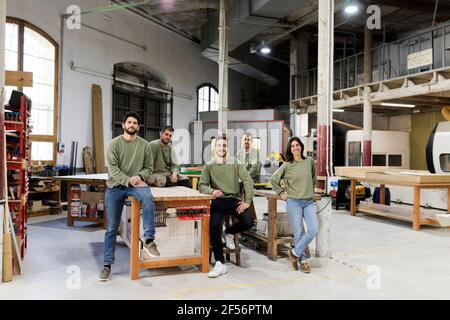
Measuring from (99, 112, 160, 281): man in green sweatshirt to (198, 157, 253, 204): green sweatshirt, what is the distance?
69 centimetres

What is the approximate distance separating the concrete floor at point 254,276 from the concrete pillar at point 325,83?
1.36 m

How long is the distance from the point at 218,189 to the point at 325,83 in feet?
7.76

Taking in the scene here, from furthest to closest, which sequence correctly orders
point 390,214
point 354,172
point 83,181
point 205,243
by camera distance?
point 354,172, point 390,214, point 83,181, point 205,243

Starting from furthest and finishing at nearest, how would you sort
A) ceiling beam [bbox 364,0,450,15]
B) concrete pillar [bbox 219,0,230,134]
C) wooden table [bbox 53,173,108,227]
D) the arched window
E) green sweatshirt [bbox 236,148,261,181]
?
the arched window
ceiling beam [bbox 364,0,450,15]
concrete pillar [bbox 219,0,230,134]
wooden table [bbox 53,173,108,227]
green sweatshirt [bbox 236,148,261,181]

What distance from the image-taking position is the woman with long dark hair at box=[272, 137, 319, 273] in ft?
15.0

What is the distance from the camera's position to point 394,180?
780 cm

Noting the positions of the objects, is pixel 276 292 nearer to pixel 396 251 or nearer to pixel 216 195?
pixel 216 195

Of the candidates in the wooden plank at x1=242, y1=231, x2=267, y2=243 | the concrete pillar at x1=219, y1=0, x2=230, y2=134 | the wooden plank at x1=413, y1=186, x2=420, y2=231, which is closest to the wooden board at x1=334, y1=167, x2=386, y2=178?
the wooden plank at x1=413, y1=186, x2=420, y2=231

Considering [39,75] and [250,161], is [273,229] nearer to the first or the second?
[250,161]

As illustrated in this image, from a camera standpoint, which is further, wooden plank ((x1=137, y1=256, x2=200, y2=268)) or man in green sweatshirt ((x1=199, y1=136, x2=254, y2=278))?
man in green sweatshirt ((x1=199, y1=136, x2=254, y2=278))

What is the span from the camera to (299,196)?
4613 mm

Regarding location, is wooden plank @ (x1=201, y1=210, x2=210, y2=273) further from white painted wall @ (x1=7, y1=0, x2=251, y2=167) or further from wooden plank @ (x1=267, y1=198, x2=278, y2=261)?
white painted wall @ (x1=7, y1=0, x2=251, y2=167)

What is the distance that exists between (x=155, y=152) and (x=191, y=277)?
6.96 feet

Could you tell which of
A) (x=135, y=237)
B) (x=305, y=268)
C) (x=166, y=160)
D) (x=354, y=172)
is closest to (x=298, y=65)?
(x=354, y=172)
